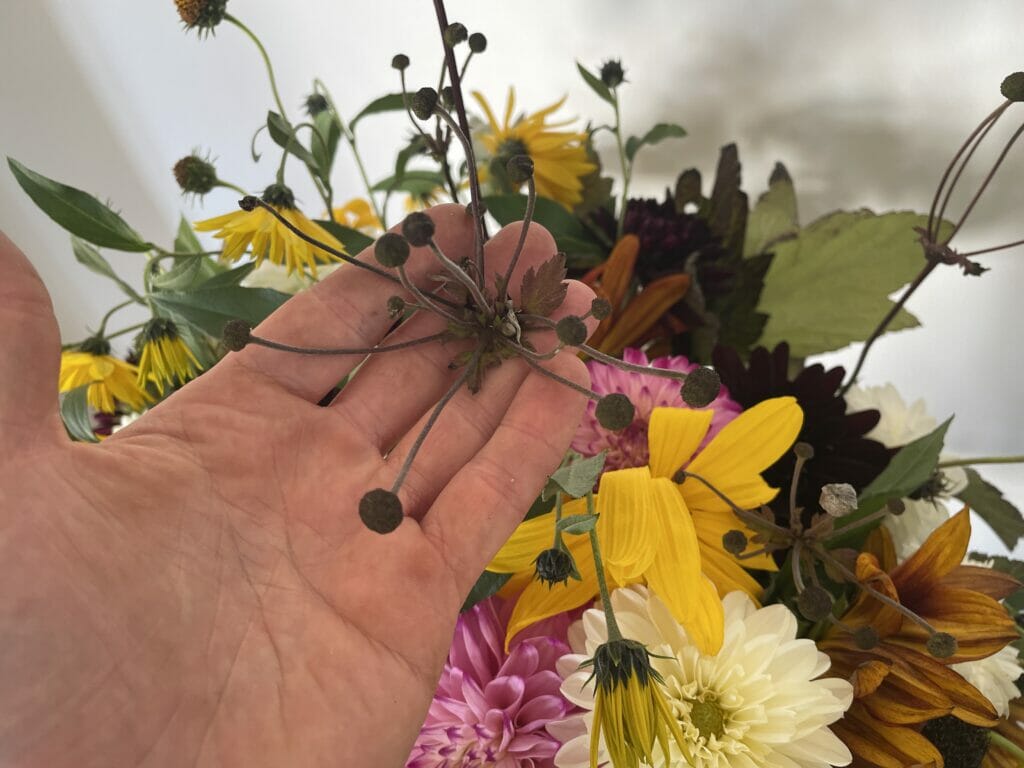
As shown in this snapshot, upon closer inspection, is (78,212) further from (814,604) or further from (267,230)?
(814,604)

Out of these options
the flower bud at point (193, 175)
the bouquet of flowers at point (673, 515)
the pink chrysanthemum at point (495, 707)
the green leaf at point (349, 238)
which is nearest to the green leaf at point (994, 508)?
the bouquet of flowers at point (673, 515)

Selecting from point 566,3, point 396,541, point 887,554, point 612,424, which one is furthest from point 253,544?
point 566,3

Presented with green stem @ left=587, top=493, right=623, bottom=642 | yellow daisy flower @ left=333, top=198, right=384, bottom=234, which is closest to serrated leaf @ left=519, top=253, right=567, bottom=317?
green stem @ left=587, top=493, right=623, bottom=642

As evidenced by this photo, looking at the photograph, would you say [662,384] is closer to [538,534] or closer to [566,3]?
[538,534]

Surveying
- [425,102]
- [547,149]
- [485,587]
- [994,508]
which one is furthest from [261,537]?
[994,508]

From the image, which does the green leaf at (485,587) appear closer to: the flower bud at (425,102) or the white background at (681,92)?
the flower bud at (425,102)

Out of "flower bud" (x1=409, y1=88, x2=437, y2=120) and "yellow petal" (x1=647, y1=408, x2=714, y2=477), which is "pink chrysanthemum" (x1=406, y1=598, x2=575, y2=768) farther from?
"flower bud" (x1=409, y1=88, x2=437, y2=120)
